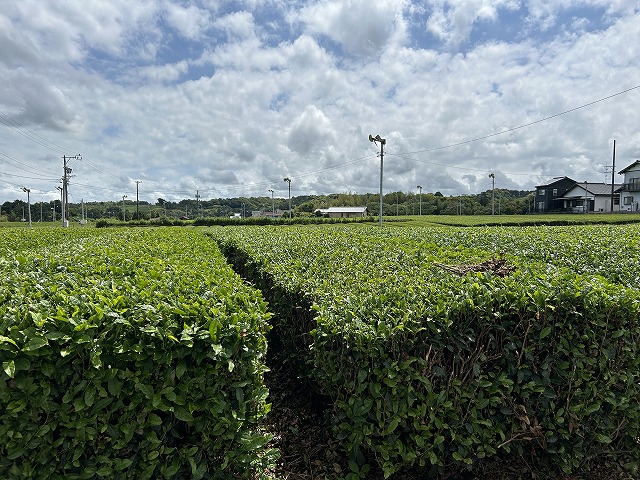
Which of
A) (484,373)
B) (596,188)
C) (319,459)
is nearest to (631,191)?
(596,188)

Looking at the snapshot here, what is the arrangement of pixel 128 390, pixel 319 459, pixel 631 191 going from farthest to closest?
pixel 631 191, pixel 319 459, pixel 128 390

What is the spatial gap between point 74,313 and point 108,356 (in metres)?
0.31

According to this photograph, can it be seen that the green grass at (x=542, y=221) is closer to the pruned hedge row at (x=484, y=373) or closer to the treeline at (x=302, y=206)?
the treeline at (x=302, y=206)

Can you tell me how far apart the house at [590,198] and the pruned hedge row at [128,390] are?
72.9 meters

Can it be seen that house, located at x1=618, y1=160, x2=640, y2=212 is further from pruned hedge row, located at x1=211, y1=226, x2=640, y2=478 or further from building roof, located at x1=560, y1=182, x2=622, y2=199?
pruned hedge row, located at x1=211, y1=226, x2=640, y2=478

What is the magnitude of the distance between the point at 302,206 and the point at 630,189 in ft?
242

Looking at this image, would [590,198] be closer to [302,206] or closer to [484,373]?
[302,206]

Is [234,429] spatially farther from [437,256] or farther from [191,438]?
[437,256]

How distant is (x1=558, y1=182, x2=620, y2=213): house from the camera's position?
6259 cm

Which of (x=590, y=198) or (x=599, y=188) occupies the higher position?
(x=599, y=188)

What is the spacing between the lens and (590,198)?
63.0 metres

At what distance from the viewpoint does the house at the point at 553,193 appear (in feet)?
227

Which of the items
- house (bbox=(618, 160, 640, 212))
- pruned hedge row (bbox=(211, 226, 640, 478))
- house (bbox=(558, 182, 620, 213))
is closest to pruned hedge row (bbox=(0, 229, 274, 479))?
pruned hedge row (bbox=(211, 226, 640, 478))

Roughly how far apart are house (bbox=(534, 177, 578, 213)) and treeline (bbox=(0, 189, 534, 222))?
9.46ft
